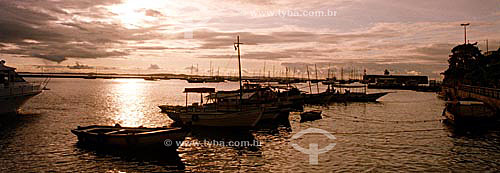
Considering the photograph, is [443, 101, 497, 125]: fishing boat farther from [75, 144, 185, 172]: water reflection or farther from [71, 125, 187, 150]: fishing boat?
[75, 144, 185, 172]: water reflection

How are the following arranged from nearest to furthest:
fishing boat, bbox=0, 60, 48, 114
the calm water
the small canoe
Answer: the calm water
the small canoe
fishing boat, bbox=0, 60, 48, 114

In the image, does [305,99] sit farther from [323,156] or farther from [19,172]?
[19,172]

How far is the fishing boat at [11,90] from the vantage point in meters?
46.9

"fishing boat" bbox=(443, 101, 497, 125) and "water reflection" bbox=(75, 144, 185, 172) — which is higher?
"fishing boat" bbox=(443, 101, 497, 125)

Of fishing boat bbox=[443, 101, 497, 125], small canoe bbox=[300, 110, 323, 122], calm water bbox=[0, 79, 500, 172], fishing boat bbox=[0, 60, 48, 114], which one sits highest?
fishing boat bbox=[0, 60, 48, 114]

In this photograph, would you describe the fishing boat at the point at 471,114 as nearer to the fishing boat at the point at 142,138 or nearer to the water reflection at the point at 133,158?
the fishing boat at the point at 142,138

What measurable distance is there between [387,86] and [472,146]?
450ft

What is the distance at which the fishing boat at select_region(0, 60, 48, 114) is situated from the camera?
46.9 meters

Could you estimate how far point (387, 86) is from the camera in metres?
159


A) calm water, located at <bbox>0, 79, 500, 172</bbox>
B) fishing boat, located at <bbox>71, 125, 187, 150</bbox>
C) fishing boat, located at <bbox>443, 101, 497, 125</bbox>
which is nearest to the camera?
calm water, located at <bbox>0, 79, 500, 172</bbox>

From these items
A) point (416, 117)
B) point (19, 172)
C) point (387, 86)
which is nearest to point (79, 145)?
point (19, 172)

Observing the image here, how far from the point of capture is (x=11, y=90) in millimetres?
47531

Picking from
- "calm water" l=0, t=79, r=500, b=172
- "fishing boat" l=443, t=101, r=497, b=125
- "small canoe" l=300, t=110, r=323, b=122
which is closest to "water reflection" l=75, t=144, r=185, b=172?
"calm water" l=0, t=79, r=500, b=172

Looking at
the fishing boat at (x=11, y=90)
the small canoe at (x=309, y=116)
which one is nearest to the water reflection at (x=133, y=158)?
the small canoe at (x=309, y=116)
